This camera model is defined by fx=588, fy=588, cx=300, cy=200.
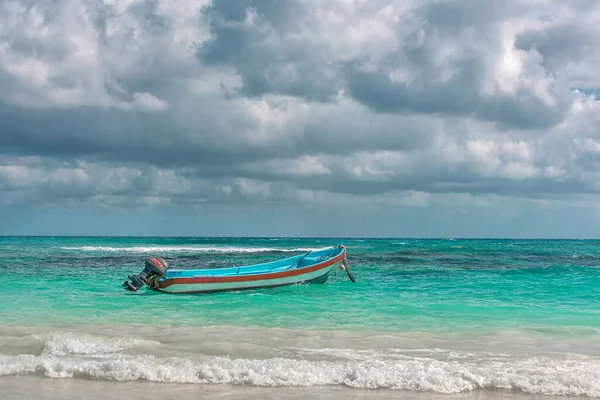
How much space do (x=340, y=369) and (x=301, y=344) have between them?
8.21 feet

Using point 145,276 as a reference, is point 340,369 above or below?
below

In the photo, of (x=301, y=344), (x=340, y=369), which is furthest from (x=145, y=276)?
(x=340, y=369)

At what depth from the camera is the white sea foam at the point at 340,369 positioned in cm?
916

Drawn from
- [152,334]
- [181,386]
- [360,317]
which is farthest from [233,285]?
[181,386]

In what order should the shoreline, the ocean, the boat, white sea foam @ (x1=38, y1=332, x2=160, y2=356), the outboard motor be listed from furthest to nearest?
the boat
the outboard motor
white sea foam @ (x1=38, y1=332, x2=160, y2=356)
the ocean
the shoreline

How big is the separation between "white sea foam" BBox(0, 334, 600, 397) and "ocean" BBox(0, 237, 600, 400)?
0.8 inches

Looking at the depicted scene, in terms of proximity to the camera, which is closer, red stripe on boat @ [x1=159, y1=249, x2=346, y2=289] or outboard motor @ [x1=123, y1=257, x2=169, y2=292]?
outboard motor @ [x1=123, y1=257, x2=169, y2=292]

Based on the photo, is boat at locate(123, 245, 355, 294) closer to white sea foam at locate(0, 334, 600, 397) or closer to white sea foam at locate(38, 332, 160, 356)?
white sea foam at locate(38, 332, 160, 356)

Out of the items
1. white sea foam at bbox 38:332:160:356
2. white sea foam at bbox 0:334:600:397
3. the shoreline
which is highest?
white sea foam at bbox 38:332:160:356

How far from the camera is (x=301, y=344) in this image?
1215 centimetres

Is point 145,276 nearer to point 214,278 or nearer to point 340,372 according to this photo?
point 214,278

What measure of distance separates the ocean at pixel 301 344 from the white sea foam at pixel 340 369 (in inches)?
0.8

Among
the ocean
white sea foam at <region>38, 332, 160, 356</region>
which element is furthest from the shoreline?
white sea foam at <region>38, 332, 160, 356</region>

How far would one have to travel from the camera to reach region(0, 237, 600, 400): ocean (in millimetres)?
9078
